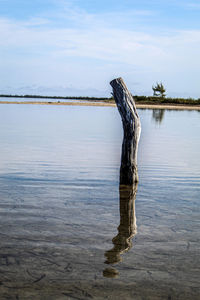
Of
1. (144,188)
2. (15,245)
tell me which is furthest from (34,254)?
(144,188)

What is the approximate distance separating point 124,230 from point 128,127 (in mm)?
3196

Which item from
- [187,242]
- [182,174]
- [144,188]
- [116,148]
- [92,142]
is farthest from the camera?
[92,142]

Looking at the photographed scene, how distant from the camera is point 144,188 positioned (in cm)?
898

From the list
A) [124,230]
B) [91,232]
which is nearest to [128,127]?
[124,230]

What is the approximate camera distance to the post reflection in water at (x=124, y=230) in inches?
187

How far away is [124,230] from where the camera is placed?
5.98 m

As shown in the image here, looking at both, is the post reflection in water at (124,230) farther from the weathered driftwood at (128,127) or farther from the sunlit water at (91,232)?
the weathered driftwood at (128,127)

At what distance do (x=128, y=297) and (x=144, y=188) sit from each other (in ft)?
17.1

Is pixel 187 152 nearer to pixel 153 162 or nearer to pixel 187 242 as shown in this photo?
pixel 153 162

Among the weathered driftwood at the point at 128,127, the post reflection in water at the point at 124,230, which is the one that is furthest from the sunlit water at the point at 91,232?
the weathered driftwood at the point at 128,127

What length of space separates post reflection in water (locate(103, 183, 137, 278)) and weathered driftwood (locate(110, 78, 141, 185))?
1.17 ft

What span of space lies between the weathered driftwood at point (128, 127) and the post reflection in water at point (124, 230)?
356 mm

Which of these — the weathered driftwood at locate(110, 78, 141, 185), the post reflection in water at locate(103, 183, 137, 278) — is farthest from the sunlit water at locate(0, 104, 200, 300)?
the weathered driftwood at locate(110, 78, 141, 185)

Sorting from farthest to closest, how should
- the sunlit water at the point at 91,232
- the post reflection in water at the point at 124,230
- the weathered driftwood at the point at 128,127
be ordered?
the weathered driftwood at the point at 128,127, the post reflection in water at the point at 124,230, the sunlit water at the point at 91,232
